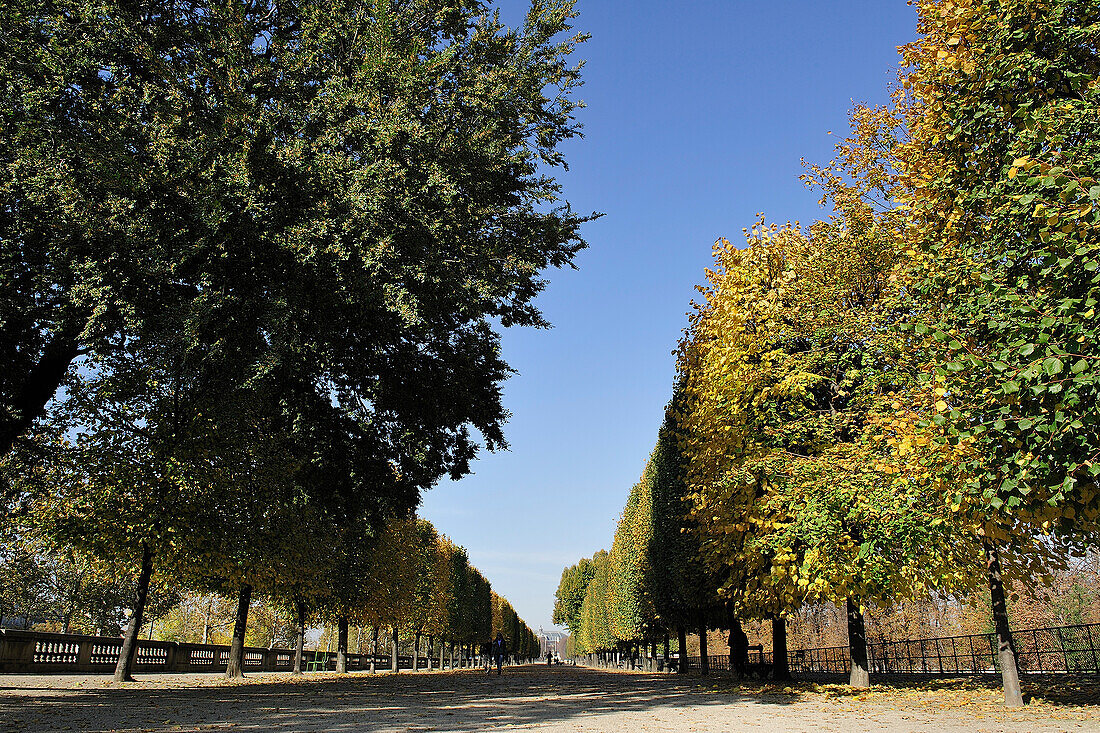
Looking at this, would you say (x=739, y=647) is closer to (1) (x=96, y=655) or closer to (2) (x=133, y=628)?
(2) (x=133, y=628)

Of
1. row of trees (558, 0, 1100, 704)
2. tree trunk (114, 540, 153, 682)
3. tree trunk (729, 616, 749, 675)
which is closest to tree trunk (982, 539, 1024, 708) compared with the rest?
row of trees (558, 0, 1100, 704)

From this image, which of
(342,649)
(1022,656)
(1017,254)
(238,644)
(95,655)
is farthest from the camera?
(342,649)

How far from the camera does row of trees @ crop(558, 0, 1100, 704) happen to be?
692 cm

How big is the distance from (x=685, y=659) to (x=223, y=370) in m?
31.0

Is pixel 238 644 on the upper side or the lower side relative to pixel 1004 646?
lower

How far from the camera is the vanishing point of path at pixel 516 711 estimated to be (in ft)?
32.7

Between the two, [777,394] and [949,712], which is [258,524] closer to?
[777,394]

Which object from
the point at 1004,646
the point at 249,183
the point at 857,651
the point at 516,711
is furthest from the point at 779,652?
the point at 249,183

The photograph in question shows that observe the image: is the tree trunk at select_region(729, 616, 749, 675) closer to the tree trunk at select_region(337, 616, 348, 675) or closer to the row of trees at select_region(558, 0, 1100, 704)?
the row of trees at select_region(558, 0, 1100, 704)

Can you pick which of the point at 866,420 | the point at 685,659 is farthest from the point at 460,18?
the point at 685,659

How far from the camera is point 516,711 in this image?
42.2ft

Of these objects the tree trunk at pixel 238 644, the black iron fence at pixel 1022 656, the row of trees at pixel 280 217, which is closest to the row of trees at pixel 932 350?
the row of trees at pixel 280 217

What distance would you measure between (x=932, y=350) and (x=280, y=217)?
1067cm

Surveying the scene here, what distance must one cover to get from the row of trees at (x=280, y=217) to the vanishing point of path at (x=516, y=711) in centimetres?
501
